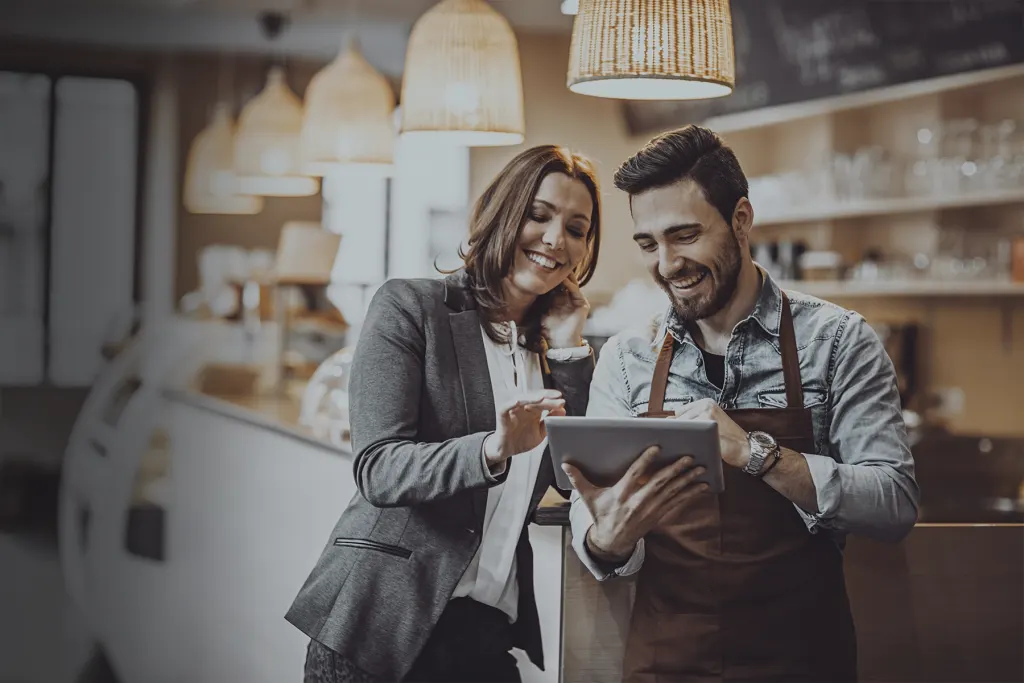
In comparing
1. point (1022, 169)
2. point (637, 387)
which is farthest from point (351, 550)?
point (1022, 169)

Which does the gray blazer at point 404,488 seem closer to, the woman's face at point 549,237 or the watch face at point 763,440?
the woman's face at point 549,237

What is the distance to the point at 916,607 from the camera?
209cm

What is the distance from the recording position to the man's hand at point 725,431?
178 centimetres

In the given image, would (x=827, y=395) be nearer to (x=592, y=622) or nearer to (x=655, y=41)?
(x=592, y=622)

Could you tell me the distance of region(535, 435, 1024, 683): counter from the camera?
80.4 inches

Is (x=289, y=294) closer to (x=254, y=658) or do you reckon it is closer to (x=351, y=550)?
(x=254, y=658)

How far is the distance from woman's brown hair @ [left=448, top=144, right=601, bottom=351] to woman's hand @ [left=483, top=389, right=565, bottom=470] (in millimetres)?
249

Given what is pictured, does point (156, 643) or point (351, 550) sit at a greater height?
point (351, 550)

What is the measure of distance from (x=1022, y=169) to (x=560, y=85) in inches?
119

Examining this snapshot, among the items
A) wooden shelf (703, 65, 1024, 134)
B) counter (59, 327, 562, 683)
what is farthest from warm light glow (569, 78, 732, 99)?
wooden shelf (703, 65, 1024, 134)

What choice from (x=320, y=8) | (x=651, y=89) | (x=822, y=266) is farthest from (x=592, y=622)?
(x=320, y=8)

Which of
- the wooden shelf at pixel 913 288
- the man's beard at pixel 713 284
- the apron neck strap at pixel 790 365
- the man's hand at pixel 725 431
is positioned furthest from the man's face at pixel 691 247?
the wooden shelf at pixel 913 288

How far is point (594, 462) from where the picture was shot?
178cm

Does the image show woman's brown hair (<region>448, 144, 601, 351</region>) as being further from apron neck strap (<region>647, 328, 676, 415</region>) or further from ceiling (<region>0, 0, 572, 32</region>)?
ceiling (<region>0, 0, 572, 32</region>)
